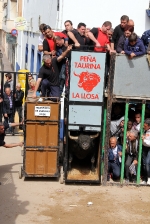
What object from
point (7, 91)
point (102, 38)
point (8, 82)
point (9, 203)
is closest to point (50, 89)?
point (102, 38)

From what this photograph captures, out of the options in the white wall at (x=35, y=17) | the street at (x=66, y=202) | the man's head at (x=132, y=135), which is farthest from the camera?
the white wall at (x=35, y=17)

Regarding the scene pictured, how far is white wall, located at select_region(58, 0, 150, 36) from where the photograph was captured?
15703 millimetres

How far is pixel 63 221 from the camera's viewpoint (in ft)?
30.0

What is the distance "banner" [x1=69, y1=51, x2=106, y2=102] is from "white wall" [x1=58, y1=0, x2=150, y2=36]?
536 centimetres

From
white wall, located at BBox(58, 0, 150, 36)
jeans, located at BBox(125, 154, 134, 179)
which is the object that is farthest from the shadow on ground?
white wall, located at BBox(58, 0, 150, 36)

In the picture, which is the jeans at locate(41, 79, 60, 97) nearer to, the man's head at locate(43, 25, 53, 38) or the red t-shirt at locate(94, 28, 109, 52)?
the man's head at locate(43, 25, 53, 38)

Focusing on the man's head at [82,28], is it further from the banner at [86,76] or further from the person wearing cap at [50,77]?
the banner at [86,76]

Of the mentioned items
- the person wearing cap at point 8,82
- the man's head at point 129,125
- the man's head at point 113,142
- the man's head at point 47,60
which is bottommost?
the man's head at point 113,142

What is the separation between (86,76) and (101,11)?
599cm

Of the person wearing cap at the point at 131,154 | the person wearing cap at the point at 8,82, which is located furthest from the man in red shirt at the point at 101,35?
the person wearing cap at the point at 8,82

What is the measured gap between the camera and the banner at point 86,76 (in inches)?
417

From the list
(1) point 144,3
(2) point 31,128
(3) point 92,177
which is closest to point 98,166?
(3) point 92,177

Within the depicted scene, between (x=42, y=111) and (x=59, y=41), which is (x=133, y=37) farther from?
(x=42, y=111)

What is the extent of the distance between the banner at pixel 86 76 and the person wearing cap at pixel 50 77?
893mm
